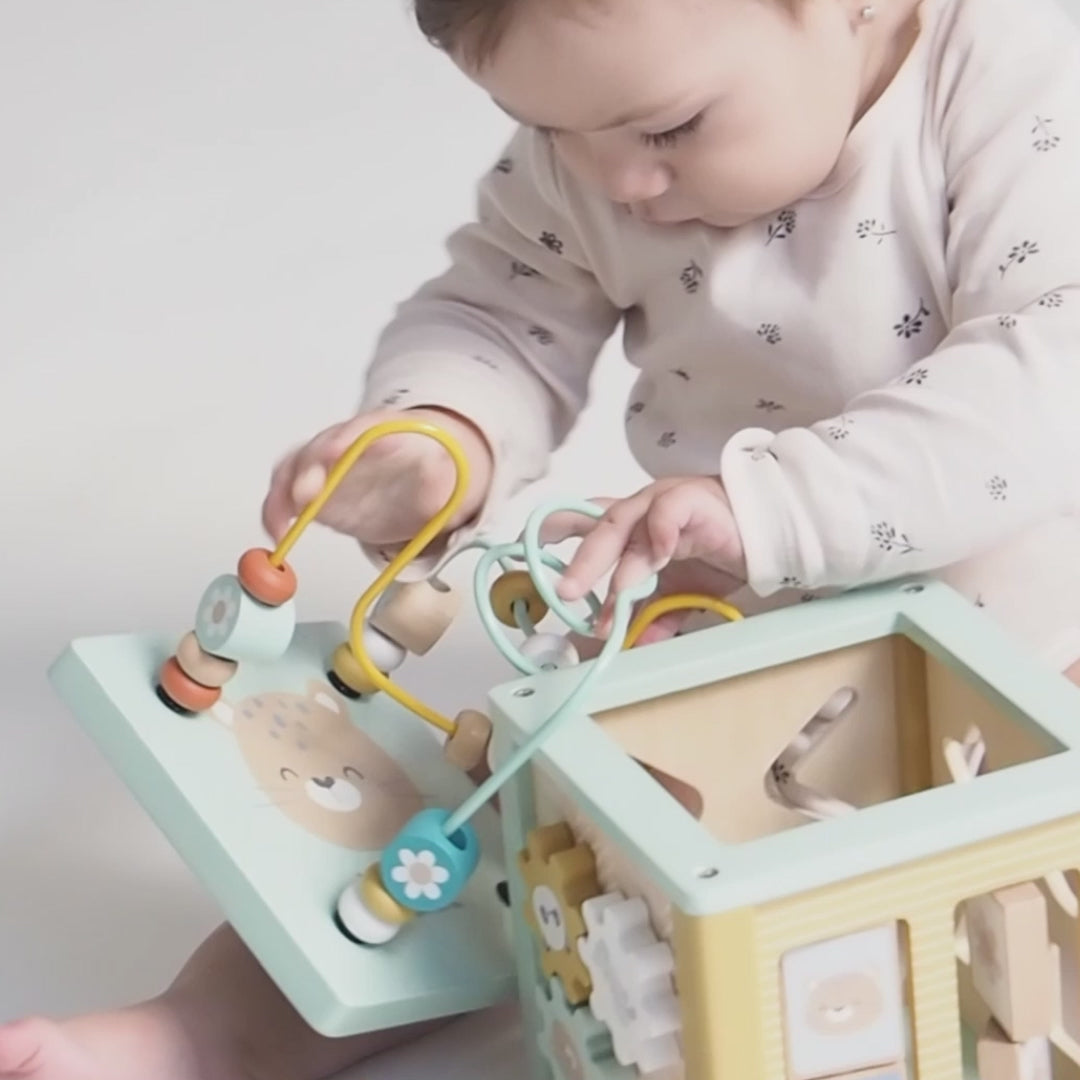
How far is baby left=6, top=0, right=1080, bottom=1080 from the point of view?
866 millimetres

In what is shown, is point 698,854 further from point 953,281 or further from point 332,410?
point 332,410

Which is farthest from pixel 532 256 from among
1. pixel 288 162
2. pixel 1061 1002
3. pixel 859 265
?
pixel 288 162

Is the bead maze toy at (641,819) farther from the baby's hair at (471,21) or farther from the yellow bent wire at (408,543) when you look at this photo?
the baby's hair at (471,21)

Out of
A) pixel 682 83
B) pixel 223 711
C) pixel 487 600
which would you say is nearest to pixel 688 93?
pixel 682 83

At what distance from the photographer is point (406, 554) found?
938 mm

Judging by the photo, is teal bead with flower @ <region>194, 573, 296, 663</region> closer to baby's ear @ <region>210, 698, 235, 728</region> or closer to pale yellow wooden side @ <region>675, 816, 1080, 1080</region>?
baby's ear @ <region>210, 698, 235, 728</region>

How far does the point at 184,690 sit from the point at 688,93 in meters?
0.33

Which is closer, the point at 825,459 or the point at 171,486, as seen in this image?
the point at 825,459

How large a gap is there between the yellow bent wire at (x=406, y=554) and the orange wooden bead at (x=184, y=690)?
2.5 inches

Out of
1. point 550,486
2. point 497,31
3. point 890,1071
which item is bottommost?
point 550,486

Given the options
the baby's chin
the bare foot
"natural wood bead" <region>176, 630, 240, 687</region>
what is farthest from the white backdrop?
the baby's chin

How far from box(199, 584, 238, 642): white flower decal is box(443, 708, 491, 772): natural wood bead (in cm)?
12

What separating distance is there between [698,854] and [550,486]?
73 centimetres

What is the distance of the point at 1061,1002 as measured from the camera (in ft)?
2.72
